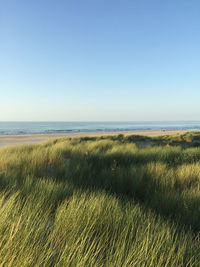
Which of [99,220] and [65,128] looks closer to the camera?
[99,220]

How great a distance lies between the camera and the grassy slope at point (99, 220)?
1169 millimetres

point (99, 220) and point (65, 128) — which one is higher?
point (65, 128)

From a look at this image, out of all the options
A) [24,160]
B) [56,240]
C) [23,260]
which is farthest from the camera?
[24,160]

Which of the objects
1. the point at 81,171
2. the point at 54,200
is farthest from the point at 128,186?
the point at 54,200

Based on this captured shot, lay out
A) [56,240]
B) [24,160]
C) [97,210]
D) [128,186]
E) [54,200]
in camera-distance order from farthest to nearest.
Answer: [24,160] → [128,186] → [54,200] → [97,210] → [56,240]

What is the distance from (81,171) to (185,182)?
2.12 metres

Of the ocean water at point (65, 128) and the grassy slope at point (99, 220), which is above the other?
the ocean water at point (65, 128)

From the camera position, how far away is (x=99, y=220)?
5.43ft

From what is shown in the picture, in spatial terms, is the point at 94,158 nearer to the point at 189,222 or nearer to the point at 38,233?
the point at 189,222

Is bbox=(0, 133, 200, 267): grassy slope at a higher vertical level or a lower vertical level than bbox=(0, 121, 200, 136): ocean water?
lower

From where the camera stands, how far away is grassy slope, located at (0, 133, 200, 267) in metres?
1.17

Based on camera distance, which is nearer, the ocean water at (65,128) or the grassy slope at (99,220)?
the grassy slope at (99,220)

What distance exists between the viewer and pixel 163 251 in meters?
1.28

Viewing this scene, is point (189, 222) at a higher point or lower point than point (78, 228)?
lower
